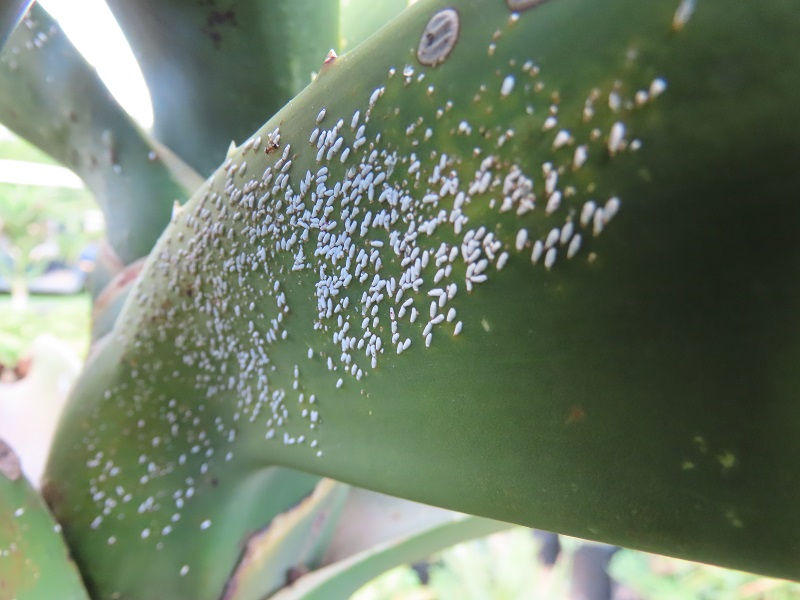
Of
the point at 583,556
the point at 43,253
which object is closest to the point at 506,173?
the point at 583,556

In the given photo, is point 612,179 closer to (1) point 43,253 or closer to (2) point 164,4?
(2) point 164,4

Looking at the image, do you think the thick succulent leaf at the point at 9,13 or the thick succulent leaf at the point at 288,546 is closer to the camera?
the thick succulent leaf at the point at 9,13

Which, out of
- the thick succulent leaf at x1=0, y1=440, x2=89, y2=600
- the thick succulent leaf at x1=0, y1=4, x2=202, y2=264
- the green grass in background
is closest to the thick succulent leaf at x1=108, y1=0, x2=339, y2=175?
the thick succulent leaf at x1=0, y1=4, x2=202, y2=264

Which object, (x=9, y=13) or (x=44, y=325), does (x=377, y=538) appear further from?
(x=44, y=325)

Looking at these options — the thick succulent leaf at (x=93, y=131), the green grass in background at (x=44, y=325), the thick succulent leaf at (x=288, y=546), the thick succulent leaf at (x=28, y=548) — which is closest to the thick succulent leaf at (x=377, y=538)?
the thick succulent leaf at (x=288, y=546)

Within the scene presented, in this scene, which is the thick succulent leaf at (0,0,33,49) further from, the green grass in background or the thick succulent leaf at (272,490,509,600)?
the green grass in background

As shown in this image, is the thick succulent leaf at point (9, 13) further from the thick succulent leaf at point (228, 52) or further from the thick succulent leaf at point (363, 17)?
the thick succulent leaf at point (363, 17)

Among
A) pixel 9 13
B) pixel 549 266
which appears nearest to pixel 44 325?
pixel 9 13
